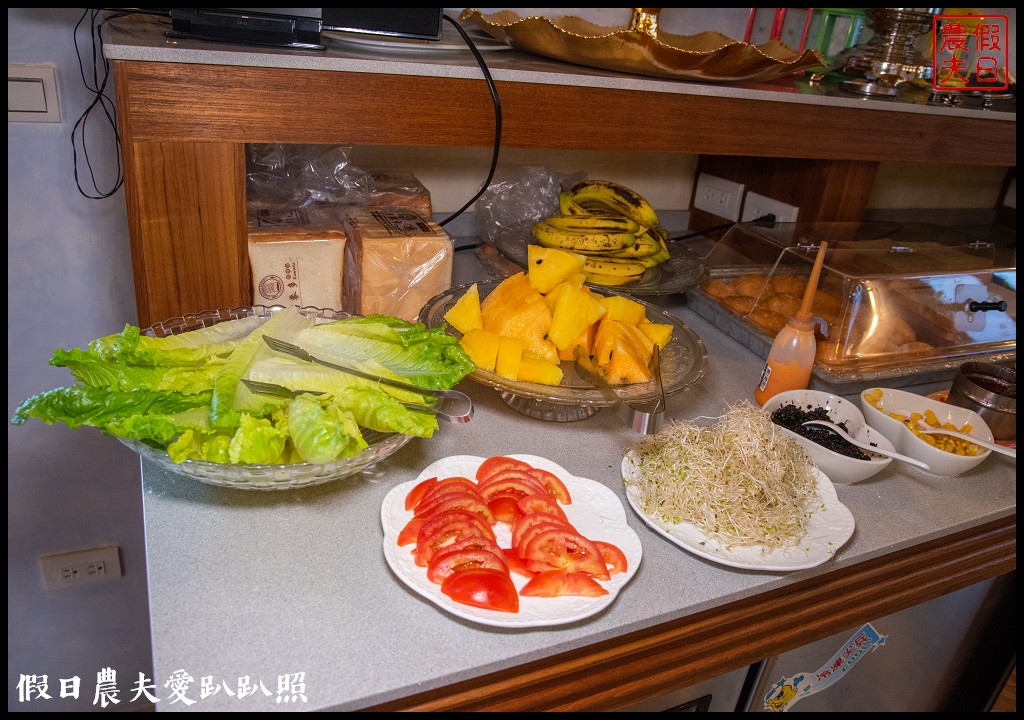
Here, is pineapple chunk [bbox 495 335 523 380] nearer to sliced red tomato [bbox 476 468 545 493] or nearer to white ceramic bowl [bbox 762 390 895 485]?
sliced red tomato [bbox 476 468 545 493]

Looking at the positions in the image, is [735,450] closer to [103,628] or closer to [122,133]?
[122,133]

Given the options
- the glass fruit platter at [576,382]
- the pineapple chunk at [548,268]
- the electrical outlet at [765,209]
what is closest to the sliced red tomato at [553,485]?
the glass fruit platter at [576,382]

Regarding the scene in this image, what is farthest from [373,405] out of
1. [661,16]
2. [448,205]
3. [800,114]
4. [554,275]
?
[661,16]

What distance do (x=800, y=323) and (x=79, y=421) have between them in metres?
1.04

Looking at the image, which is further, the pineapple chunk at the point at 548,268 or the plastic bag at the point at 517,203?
the plastic bag at the point at 517,203

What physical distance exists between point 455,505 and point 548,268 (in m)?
0.46

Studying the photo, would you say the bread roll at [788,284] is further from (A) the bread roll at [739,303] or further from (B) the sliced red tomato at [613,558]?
(B) the sliced red tomato at [613,558]

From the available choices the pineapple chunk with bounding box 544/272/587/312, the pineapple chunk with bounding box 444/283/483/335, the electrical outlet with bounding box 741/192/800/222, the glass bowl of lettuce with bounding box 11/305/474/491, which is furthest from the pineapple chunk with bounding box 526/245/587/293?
the electrical outlet with bounding box 741/192/800/222

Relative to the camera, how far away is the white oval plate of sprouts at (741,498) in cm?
87

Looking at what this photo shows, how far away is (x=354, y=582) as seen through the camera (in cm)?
78

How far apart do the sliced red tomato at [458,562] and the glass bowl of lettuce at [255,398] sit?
5.8 inches

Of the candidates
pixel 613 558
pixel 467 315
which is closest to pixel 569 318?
pixel 467 315

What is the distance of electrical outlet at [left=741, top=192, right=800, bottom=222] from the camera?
1.71 metres

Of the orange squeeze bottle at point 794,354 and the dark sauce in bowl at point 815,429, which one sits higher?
the orange squeeze bottle at point 794,354
